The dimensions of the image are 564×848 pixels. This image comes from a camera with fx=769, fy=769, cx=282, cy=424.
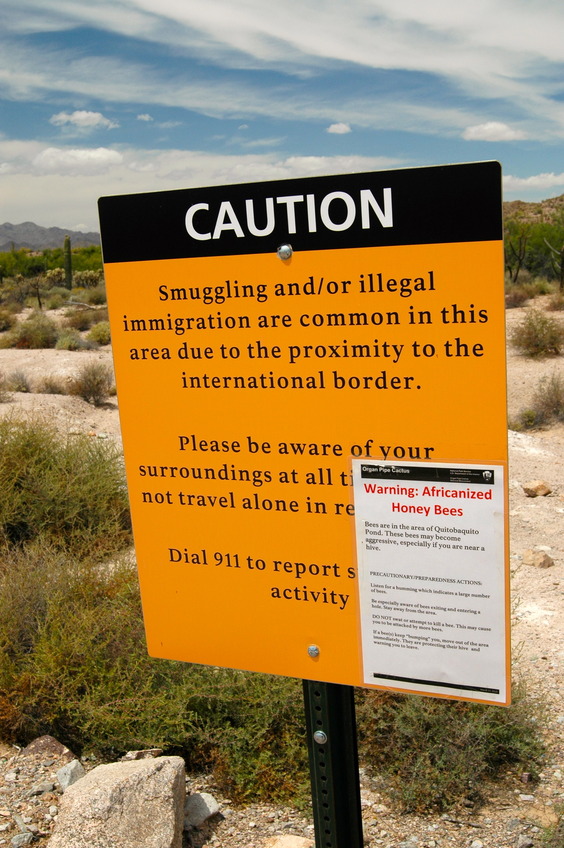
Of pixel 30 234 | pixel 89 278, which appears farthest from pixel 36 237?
pixel 89 278

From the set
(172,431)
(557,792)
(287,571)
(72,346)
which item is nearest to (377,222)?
(172,431)

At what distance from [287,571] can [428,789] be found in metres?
2.19

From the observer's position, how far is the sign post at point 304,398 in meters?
1.69

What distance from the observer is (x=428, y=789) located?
359 centimetres

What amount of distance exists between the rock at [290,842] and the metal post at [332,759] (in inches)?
43.2

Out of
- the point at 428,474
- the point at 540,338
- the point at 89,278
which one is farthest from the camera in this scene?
the point at 89,278

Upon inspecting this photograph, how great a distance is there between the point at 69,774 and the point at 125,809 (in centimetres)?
58

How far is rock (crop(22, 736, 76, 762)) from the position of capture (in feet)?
12.1

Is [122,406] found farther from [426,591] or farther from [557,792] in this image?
[557,792]

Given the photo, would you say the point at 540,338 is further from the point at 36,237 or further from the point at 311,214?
the point at 36,237

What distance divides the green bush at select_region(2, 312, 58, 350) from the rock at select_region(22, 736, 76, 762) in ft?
58.9

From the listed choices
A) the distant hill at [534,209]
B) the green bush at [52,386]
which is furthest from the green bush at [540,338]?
the distant hill at [534,209]

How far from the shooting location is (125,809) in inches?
117

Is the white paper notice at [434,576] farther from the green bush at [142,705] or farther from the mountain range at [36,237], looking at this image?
the mountain range at [36,237]
